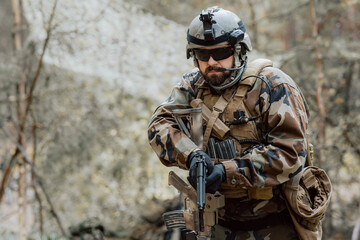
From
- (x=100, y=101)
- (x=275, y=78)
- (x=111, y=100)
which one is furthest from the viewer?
(x=111, y=100)

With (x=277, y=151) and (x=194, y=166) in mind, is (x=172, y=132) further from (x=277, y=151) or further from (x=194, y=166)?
(x=277, y=151)

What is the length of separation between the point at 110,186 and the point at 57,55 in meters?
5.23

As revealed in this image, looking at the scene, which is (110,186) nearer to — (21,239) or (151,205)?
(21,239)

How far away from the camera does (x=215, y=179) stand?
7.63 feet

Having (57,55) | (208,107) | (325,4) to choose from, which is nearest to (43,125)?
(57,55)

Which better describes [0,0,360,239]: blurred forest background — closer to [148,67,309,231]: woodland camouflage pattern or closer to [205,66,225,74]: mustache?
[148,67,309,231]: woodland camouflage pattern

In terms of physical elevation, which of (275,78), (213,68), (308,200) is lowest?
(308,200)

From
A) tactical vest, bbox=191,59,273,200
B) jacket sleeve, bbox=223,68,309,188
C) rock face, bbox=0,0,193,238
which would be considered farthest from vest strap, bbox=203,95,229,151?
rock face, bbox=0,0,193,238

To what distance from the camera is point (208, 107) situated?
2.73 m

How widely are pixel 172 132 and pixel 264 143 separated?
52 cm

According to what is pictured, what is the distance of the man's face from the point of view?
2.61 m

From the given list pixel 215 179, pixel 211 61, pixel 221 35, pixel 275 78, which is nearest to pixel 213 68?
pixel 211 61

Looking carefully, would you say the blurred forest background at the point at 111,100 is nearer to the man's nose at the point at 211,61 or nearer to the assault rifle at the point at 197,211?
the assault rifle at the point at 197,211

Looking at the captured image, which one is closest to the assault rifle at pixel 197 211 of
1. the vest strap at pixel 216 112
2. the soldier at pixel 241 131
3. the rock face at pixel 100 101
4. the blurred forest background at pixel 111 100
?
the soldier at pixel 241 131
